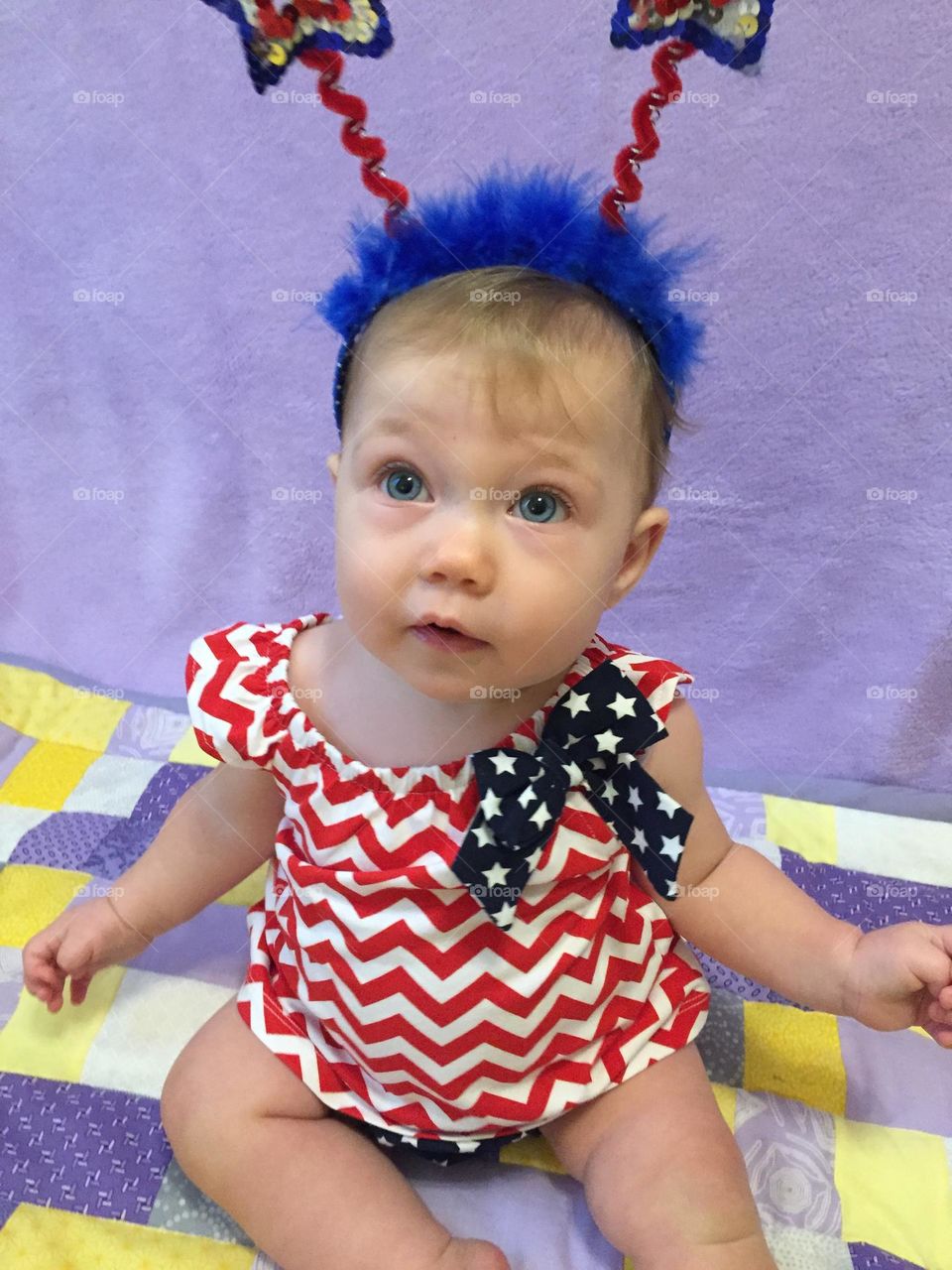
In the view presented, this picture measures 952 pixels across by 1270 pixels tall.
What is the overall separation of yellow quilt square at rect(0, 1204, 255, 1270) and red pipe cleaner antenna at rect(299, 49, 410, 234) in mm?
714

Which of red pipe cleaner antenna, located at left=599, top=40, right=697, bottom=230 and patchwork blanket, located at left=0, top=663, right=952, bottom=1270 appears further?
patchwork blanket, located at left=0, top=663, right=952, bottom=1270

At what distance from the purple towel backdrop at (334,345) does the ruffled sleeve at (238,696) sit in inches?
18.8

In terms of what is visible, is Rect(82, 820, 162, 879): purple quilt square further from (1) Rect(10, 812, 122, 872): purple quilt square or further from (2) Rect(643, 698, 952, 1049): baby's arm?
(2) Rect(643, 698, 952, 1049): baby's arm

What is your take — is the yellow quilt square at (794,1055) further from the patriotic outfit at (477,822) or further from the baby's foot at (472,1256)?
the baby's foot at (472,1256)

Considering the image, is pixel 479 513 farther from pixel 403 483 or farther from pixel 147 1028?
pixel 147 1028

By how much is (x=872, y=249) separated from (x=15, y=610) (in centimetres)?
104

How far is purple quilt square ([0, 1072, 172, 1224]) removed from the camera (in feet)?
2.74

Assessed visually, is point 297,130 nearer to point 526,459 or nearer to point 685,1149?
point 526,459

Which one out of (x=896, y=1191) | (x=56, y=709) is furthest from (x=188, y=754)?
(x=896, y=1191)

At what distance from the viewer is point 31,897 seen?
1056mm

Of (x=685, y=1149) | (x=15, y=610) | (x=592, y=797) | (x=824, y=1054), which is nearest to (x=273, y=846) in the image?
(x=592, y=797)

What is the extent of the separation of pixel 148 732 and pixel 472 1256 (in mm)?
688

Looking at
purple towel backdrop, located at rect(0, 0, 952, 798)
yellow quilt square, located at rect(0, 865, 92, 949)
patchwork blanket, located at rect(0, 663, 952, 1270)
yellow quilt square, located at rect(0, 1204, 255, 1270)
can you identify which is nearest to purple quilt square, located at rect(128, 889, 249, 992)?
patchwork blanket, located at rect(0, 663, 952, 1270)

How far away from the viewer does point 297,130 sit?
1.10 m
